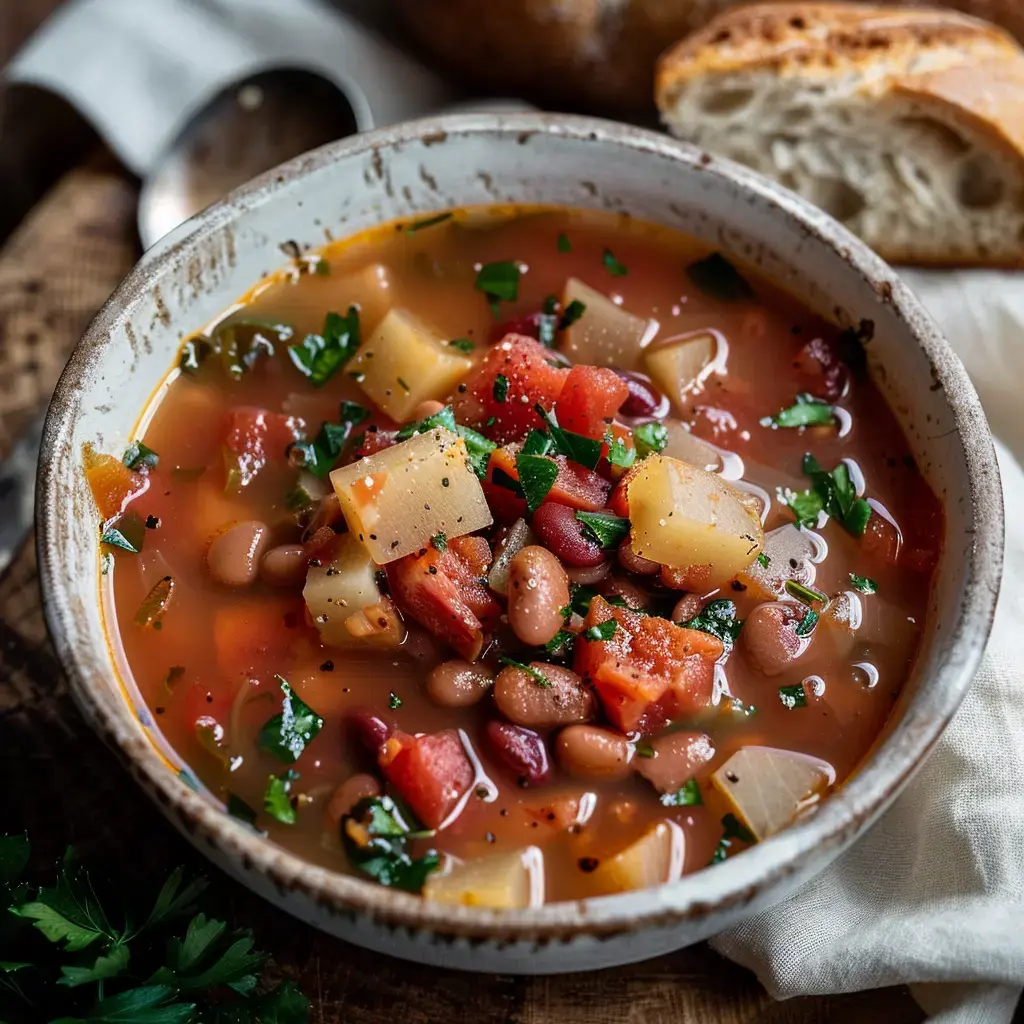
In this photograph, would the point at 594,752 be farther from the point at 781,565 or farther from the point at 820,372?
the point at 820,372

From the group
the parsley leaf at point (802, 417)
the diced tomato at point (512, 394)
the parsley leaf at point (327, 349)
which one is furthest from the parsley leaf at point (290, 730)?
the parsley leaf at point (802, 417)

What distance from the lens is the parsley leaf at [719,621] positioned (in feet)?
7.38

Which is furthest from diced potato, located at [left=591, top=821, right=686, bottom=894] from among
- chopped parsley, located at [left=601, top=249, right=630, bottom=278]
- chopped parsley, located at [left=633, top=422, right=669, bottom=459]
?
chopped parsley, located at [left=601, top=249, right=630, bottom=278]

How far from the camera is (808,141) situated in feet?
11.4

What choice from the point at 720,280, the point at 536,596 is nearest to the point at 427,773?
the point at 536,596

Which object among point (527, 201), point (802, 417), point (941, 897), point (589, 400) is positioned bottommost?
point (941, 897)

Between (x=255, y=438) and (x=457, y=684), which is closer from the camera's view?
(x=457, y=684)

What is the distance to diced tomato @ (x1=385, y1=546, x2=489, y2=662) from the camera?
2176 millimetres

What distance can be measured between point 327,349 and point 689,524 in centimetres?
94

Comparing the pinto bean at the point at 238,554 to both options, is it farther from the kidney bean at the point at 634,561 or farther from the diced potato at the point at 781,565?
the diced potato at the point at 781,565

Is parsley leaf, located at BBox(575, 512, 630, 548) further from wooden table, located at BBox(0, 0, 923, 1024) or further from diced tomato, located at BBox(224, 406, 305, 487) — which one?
wooden table, located at BBox(0, 0, 923, 1024)

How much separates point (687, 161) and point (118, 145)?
1.87 metres

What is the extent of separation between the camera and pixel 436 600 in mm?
2178

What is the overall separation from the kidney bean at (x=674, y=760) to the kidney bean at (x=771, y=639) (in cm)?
20
